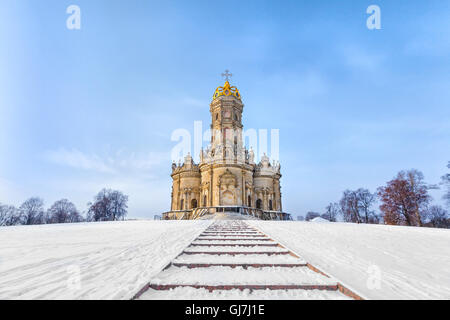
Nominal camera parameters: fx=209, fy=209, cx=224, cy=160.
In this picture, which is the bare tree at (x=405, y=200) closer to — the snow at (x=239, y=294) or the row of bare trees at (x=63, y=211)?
the snow at (x=239, y=294)

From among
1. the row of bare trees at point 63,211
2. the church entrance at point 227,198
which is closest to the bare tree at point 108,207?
the row of bare trees at point 63,211

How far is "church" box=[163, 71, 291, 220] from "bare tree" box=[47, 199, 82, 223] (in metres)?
41.0

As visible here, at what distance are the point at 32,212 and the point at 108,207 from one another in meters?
20.9

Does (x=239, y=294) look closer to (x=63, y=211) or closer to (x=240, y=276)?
(x=240, y=276)

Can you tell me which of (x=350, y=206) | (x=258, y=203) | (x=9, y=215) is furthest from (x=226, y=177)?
(x=9, y=215)

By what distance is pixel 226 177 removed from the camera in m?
32.1

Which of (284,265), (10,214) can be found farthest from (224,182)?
(10,214)

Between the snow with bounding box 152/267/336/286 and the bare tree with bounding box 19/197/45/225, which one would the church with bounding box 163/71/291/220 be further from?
the bare tree with bounding box 19/197/45/225

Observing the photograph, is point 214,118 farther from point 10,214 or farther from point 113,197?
point 10,214

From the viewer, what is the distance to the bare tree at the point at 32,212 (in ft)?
171

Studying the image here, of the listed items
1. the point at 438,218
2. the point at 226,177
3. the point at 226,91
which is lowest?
the point at 438,218

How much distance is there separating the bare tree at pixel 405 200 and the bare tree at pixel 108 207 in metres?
54.0

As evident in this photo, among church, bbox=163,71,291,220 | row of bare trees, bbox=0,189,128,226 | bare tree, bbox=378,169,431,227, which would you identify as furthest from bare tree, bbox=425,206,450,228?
row of bare trees, bbox=0,189,128,226
